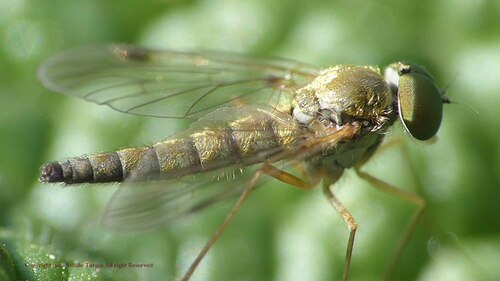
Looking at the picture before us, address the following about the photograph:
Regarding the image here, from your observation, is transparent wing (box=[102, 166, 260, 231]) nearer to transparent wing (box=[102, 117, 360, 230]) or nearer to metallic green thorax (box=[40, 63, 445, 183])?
transparent wing (box=[102, 117, 360, 230])

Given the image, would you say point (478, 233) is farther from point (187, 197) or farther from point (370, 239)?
point (187, 197)

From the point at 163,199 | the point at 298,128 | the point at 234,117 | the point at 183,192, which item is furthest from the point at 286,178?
the point at 163,199

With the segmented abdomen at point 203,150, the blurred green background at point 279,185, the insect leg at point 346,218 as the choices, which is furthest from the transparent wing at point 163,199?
the insect leg at point 346,218

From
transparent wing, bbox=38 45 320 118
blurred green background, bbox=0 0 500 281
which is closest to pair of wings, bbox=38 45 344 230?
transparent wing, bbox=38 45 320 118

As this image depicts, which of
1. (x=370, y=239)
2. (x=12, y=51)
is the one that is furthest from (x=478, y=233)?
(x=12, y=51)

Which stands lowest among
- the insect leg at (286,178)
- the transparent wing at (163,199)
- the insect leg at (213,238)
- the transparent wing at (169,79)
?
the insect leg at (213,238)

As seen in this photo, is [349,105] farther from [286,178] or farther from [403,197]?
[403,197]

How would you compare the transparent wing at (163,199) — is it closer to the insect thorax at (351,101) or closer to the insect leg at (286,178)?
the insect leg at (286,178)
